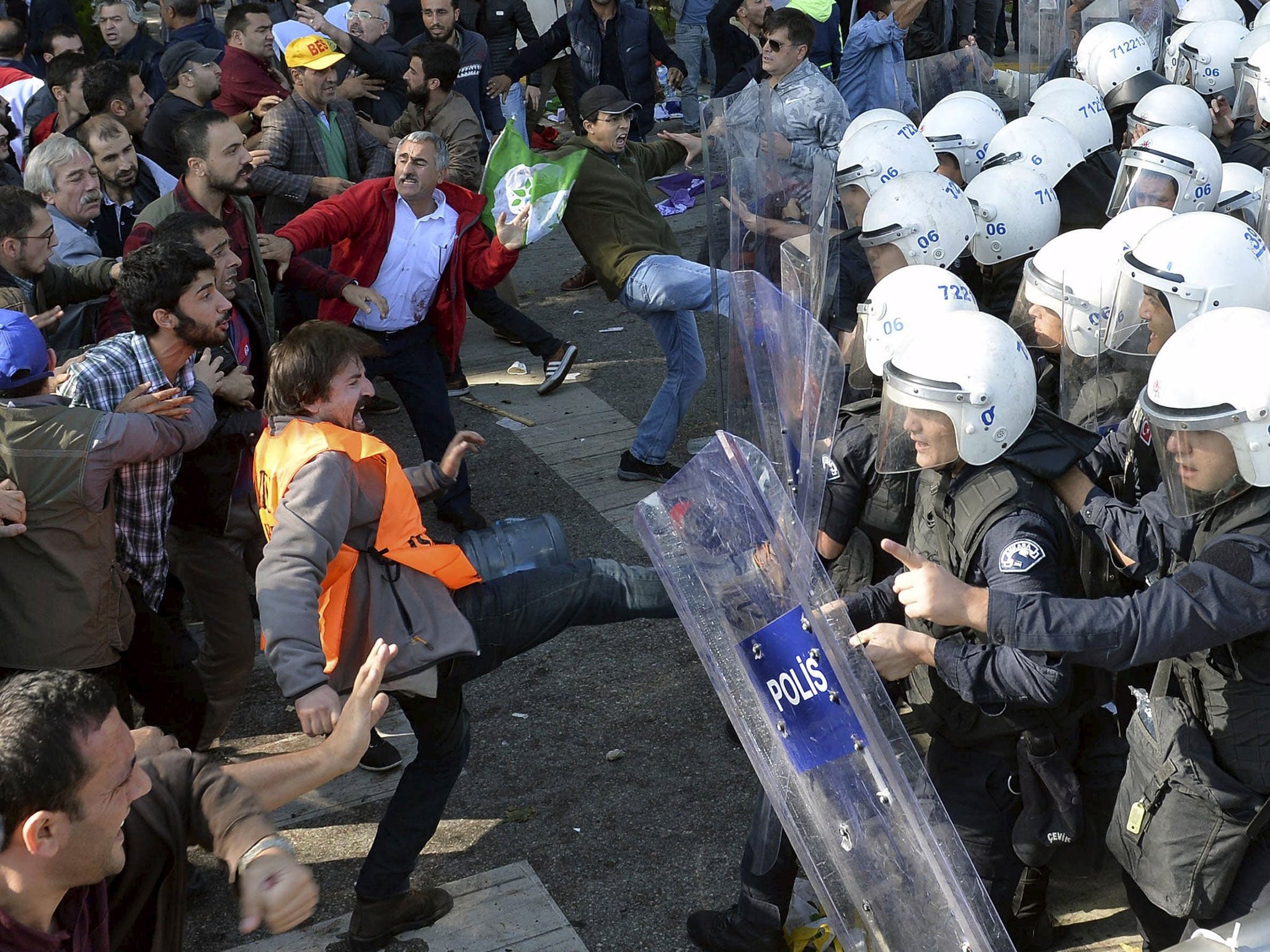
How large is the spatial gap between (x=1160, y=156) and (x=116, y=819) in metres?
4.57

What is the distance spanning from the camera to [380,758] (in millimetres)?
4691

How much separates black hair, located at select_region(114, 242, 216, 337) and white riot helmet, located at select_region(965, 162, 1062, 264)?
117 inches

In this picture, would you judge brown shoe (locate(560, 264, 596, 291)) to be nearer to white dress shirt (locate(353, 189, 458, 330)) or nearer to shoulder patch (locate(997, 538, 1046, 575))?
white dress shirt (locate(353, 189, 458, 330))

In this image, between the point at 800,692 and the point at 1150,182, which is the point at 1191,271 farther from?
the point at 800,692

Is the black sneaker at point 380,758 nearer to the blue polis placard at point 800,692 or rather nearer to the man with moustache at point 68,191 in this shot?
the blue polis placard at point 800,692

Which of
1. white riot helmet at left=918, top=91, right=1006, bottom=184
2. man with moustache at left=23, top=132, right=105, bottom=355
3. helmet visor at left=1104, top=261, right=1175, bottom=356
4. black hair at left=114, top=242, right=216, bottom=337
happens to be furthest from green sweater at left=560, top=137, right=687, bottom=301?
helmet visor at left=1104, top=261, right=1175, bottom=356

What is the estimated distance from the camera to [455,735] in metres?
3.79

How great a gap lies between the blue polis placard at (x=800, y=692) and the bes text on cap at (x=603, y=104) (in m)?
4.34

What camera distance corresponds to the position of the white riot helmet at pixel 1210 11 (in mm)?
7707

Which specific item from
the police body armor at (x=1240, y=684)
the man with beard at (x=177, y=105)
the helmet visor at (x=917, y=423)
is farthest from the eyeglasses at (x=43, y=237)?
the police body armor at (x=1240, y=684)

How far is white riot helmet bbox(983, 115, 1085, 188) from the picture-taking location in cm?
573

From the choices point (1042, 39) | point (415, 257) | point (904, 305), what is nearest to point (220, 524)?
point (415, 257)

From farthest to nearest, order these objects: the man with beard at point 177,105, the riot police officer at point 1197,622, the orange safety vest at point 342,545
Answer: the man with beard at point 177,105, the orange safety vest at point 342,545, the riot police officer at point 1197,622

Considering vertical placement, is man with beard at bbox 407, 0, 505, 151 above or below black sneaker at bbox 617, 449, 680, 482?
above
